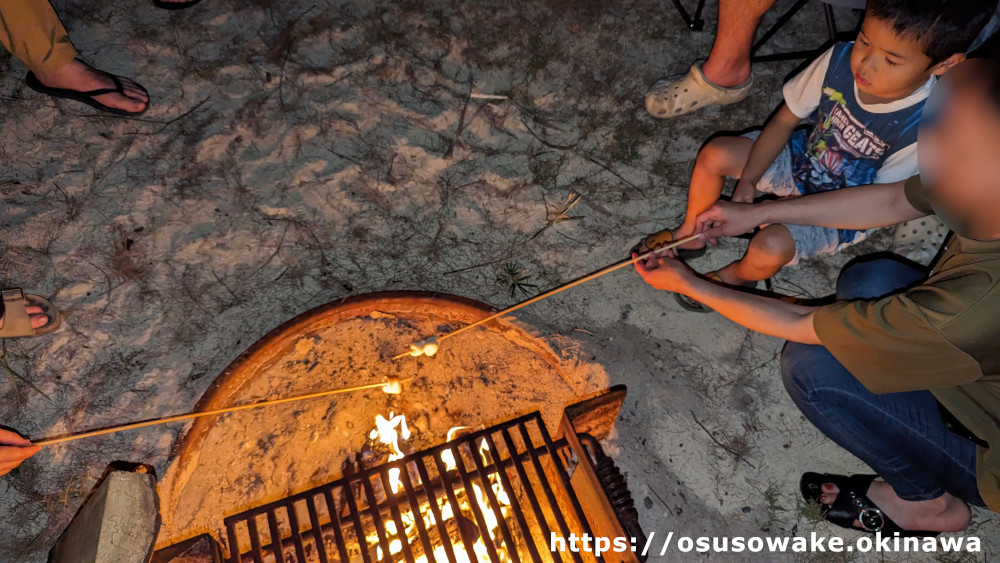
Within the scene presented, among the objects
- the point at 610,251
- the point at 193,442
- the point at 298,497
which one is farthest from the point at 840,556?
the point at 193,442

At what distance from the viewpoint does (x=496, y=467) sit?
2299mm

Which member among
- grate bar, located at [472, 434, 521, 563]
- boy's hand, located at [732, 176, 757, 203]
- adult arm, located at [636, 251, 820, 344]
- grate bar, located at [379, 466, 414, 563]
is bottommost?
grate bar, located at [379, 466, 414, 563]

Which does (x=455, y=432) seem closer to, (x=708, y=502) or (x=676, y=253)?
(x=708, y=502)

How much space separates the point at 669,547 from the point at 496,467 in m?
0.98

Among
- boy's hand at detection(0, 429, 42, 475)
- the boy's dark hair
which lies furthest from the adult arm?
boy's hand at detection(0, 429, 42, 475)

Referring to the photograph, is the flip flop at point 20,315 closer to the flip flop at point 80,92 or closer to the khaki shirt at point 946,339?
the flip flop at point 80,92

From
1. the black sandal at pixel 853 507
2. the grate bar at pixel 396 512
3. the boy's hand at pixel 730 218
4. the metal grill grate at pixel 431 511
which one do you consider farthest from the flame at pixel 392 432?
the black sandal at pixel 853 507

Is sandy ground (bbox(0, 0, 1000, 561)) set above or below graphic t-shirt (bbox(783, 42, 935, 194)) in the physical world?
below

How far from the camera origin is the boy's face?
6.26 feet

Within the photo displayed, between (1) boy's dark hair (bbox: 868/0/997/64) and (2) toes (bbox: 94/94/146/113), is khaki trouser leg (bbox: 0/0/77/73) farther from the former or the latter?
(1) boy's dark hair (bbox: 868/0/997/64)

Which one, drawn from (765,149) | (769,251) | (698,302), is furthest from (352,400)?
(765,149)

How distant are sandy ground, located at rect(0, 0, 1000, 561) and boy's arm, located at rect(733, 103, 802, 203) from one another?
0.63 metres

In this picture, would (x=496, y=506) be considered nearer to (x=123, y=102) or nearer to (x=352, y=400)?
(x=352, y=400)

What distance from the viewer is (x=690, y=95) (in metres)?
3.49
